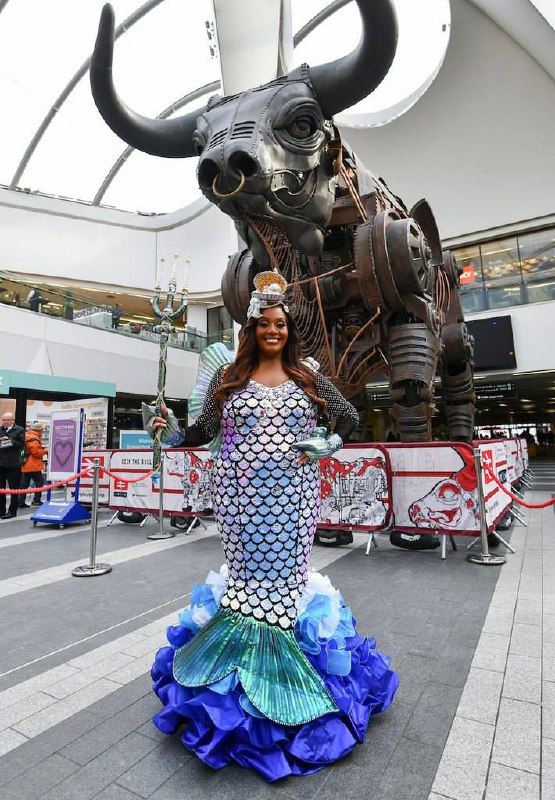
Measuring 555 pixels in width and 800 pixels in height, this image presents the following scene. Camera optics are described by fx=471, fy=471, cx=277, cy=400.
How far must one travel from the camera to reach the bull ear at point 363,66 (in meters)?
3.12

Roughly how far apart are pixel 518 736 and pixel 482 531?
9.46 ft

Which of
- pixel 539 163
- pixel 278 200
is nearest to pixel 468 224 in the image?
pixel 539 163

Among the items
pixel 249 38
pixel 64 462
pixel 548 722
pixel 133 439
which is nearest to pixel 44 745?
pixel 548 722

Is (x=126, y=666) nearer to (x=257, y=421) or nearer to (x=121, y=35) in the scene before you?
(x=257, y=421)

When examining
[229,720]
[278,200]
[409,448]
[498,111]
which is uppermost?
[498,111]

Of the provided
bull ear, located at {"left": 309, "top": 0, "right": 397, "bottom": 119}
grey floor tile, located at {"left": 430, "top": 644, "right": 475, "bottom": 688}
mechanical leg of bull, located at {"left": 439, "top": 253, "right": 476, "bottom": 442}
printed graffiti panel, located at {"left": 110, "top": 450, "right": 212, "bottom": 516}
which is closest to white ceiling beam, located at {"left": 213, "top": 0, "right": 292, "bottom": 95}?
mechanical leg of bull, located at {"left": 439, "top": 253, "right": 476, "bottom": 442}

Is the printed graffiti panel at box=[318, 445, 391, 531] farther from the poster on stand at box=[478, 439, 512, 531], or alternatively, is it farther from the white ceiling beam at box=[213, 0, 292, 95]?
the white ceiling beam at box=[213, 0, 292, 95]

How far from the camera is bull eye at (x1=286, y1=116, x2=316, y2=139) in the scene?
11.0ft

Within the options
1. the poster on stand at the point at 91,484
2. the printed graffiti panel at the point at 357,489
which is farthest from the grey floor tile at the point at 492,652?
the poster on stand at the point at 91,484

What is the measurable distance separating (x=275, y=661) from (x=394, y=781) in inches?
19.9

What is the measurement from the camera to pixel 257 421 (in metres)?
1.89

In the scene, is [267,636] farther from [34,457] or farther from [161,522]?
[34,457]

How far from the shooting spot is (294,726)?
5.21ft

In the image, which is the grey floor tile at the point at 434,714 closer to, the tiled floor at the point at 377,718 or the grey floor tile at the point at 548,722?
the tiled floor at the point at 377,718
